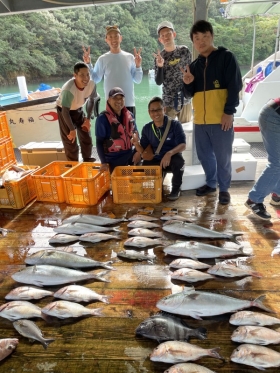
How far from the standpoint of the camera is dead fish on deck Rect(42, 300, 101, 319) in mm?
1974

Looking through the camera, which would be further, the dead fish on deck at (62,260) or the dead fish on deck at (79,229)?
the dead fish on deck at (79,229)

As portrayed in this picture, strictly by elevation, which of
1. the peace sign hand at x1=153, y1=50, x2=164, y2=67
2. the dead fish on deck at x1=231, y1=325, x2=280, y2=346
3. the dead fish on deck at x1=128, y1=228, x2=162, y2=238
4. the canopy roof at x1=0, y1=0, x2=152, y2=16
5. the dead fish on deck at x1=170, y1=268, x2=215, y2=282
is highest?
the canopy roof at x1=0, y1=0, x2=152, y2=16

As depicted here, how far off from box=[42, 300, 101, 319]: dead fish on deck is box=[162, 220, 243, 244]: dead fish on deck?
47.2 inches

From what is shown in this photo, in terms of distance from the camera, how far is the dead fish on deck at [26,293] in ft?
7.07

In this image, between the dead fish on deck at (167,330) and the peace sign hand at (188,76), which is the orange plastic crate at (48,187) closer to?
the peace sign hand at (188,76)

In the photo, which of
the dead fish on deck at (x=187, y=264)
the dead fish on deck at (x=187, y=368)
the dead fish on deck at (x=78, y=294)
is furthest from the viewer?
the dead fish on deck at (x=187, y=264)

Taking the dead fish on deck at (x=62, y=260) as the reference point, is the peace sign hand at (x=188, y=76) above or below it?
above

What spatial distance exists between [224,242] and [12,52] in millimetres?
26272

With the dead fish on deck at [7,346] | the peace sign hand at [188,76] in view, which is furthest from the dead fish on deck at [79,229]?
the peace sign hand at [188,76]

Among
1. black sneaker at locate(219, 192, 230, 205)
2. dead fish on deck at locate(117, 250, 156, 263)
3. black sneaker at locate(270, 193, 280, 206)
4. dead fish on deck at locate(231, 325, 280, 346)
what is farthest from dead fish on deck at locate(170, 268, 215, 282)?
black sneaker at locate(270, 193, 280, 206)

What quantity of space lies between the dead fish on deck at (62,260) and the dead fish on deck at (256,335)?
1.17 metres

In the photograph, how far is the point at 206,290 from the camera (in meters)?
2.22

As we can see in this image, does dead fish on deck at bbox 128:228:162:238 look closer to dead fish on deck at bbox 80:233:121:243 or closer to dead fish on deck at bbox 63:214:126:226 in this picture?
dead fish on deck at bbox 80:233:121:243

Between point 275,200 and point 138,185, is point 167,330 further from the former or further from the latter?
point 275,200
